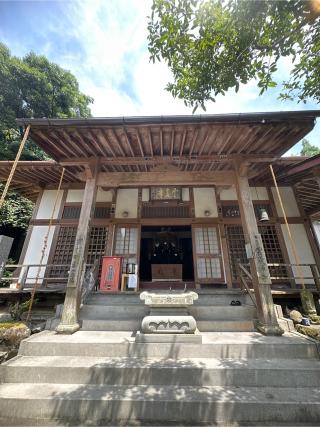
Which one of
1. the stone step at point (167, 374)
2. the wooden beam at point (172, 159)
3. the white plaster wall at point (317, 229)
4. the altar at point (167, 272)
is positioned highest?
the wooden beam at point (172, 159)

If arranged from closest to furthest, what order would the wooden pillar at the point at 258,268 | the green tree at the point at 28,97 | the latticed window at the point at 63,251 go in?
the wooden pillar at the point at 258,268 → the latticed window at the point at 63,251 → the green tree at the point at 28,97

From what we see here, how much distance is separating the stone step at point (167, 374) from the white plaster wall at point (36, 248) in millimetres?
5694

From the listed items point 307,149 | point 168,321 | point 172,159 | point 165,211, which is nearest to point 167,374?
point 168,321

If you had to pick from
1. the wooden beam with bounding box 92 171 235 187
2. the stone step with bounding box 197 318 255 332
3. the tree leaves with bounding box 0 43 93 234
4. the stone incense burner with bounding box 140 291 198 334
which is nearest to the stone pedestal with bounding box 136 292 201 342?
the stone incense burner with bounding box 140 291 198 334

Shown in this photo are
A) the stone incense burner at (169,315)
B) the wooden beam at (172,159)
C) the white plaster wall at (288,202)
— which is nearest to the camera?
the stone incense burner at (169,315)

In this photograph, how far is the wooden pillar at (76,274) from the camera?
4.82 metres

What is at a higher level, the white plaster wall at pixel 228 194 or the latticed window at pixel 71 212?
the white plaster wall at pixel 228 194

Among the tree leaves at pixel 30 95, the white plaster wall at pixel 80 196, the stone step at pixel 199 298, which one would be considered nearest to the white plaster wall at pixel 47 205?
the white plaster wall at pixel 80 196

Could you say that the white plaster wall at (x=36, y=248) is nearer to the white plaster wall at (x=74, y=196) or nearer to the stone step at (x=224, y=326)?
the white plaster wall at (x=74, y=196)

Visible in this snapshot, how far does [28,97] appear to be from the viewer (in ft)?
70.0

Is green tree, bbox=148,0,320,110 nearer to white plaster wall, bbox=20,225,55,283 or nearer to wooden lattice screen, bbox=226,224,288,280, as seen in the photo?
wooden lattice screen, bbox=226,224,288,280

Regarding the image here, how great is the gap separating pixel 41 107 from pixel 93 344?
2594cm

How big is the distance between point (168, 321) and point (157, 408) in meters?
1.63

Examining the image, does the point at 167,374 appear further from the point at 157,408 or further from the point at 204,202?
the point at 204,202
